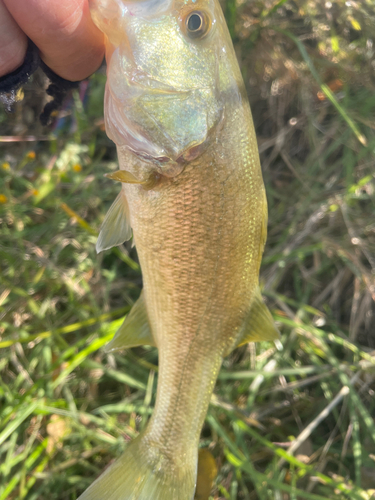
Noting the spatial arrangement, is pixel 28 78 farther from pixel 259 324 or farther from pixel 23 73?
pixel 259 324

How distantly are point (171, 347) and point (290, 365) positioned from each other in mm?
1154

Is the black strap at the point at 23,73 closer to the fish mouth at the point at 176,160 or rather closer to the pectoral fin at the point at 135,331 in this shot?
the fish mouth at the point at 176,160

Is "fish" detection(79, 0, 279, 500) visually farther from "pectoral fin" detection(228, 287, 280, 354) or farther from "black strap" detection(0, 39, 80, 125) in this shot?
"black strap" detection(0, 39, 80, 125)

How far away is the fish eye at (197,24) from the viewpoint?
110cm

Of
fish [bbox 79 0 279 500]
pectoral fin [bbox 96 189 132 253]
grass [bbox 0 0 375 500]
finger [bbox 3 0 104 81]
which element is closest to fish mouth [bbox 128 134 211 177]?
fish [bbox 79 0 279 500]

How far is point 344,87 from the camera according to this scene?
2.37 metres

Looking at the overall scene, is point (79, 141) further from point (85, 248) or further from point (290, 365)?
point (290, 365)

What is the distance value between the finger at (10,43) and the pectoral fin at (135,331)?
1031mm

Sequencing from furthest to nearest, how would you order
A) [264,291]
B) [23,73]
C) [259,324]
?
[264,291] < [259,324] < [23,73]

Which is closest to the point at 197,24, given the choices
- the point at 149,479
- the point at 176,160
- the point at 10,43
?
the point at 176,160

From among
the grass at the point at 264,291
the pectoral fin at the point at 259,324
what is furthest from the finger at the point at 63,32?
the pectoral fin at the point at 259,324

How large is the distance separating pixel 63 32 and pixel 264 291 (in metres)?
1.72

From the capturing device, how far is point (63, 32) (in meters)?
1.17

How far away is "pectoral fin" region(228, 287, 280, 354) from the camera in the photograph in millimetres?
1358
